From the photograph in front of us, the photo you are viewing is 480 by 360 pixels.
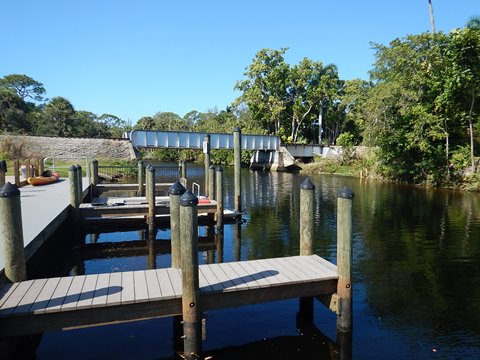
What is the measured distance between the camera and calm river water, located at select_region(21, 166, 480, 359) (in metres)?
6.16

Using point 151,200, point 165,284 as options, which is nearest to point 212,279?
point 165,284

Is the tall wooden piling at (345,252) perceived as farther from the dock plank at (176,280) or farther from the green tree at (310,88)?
the green tree at (310,88)

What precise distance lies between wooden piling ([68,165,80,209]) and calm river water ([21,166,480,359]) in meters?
1.58

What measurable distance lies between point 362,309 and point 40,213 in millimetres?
9177

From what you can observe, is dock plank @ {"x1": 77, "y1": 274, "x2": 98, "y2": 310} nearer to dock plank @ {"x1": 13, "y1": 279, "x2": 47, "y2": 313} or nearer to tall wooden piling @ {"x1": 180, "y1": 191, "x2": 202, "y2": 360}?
dock plank @ {"x1": 13, "y1": 279, "x2": 47, "y2": 313}

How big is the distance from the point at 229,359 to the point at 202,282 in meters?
1.24

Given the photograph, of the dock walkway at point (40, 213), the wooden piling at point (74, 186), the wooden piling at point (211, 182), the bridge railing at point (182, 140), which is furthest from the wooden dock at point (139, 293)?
the bridge railing at point (182, 140)

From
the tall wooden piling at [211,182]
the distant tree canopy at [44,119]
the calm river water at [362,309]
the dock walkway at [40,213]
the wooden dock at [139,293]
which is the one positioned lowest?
the calm river water at [362,309]

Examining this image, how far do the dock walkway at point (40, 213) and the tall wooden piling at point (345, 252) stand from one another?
5486 millimetres

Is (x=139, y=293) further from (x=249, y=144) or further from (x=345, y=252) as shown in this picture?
(x=249, y=144)

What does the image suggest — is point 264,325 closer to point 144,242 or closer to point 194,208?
point 194,208

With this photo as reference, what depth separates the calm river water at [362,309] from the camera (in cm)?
616

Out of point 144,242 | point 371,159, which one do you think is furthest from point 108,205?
point 371,159

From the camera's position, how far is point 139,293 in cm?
544
